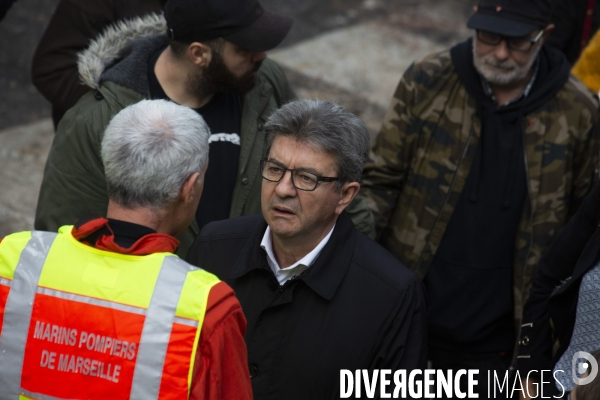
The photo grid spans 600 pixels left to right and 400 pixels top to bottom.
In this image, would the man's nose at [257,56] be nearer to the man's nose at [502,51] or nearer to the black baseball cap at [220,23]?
the black baseball cap at [220,23]

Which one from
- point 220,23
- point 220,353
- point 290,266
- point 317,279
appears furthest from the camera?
point 220,23

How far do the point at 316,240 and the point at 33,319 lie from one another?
102cm

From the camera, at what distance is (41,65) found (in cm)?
412

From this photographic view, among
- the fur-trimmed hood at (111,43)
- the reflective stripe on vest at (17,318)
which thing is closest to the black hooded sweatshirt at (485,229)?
the fur-trimmed hood at (111,43)

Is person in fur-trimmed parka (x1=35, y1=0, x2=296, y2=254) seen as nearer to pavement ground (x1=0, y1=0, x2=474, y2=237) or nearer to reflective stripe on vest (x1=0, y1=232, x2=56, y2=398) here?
reflective stripe on vest (x1=0, y1=232, x2=56, y2=398)

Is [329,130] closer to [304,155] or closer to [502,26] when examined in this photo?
[304,155]

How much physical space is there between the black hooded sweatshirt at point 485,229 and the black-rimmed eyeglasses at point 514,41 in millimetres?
177

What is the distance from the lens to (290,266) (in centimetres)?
295

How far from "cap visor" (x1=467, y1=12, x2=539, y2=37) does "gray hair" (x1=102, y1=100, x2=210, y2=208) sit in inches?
68.0

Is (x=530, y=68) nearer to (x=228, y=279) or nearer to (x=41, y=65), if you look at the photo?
(x=228, y=279)

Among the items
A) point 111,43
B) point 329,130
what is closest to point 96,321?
point 329,130

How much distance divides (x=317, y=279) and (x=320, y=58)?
534cm

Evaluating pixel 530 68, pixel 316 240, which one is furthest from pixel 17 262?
pixel 530 68

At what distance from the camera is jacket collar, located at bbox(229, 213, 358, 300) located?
2840mm
